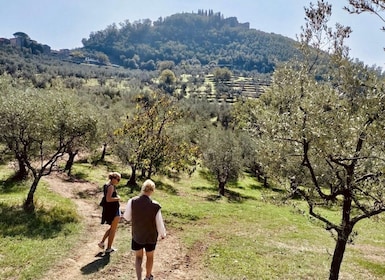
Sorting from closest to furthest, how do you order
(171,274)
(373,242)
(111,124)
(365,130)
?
(365,130), (171,274), (373,242), (111,124)

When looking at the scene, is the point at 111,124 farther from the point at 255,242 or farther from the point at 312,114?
the point at 312,114

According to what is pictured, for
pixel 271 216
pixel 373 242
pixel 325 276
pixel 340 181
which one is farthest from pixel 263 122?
pixel 271 216

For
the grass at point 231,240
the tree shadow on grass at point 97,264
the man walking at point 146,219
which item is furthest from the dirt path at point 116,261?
the man walking at point 146,219

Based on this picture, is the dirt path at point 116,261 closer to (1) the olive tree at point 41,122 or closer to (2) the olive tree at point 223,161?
(1) the olive tree at point 41,122

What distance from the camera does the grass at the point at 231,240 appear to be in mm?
15867

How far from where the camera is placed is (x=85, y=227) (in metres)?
21.4

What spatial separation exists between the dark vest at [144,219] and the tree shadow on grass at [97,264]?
170 inches

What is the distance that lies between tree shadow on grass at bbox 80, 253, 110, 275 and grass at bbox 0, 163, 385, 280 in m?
1.72

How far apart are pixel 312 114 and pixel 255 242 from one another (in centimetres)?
1305

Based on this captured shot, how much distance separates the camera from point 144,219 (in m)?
11.4

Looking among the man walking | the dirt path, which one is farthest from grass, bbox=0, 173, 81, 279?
the man walking

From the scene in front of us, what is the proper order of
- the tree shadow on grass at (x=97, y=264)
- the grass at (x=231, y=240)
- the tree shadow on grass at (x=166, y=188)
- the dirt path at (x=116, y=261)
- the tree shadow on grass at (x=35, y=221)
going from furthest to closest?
the tree shadow on grass at (x=166, y=188)
the tree shadow on grass at (x=35, y=221)
the grass at (x=231, y=240)
the tree shadow on grass at (x=97, y=264)
the dirt path at (x=116, y=261)

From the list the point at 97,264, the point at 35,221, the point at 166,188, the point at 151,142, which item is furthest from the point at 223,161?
the point at 97,264

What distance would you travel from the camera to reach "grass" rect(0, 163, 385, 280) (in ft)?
52.1
